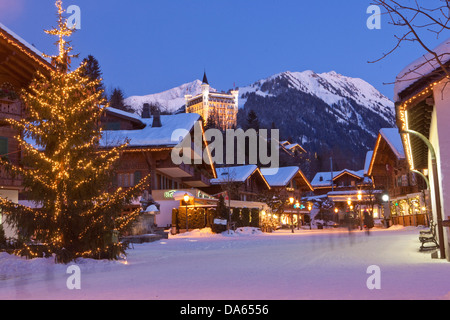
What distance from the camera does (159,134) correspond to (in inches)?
1677

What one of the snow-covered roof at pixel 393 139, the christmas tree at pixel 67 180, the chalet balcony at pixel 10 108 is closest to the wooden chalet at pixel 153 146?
the chalet balcony at pixel 10 108

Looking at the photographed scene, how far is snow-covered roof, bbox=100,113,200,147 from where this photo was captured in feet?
135

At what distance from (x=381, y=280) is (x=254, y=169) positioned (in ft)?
180

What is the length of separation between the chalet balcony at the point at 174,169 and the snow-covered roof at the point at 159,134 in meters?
2.13

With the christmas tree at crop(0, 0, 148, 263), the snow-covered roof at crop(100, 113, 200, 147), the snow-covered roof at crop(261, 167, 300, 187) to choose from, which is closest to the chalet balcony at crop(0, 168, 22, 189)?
the christmas tree at crop(0, 0, 148, 263)

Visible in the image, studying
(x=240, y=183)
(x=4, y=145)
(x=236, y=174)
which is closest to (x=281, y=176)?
(x=236, y=174)

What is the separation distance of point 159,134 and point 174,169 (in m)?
3.32

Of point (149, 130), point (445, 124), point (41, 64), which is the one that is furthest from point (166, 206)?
point (445, 124)

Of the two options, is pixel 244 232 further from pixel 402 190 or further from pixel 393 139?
pixel 402 190

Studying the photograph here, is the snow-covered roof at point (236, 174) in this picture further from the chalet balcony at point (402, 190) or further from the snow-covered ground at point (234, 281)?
the snow-covered ground at point (234, 281)
